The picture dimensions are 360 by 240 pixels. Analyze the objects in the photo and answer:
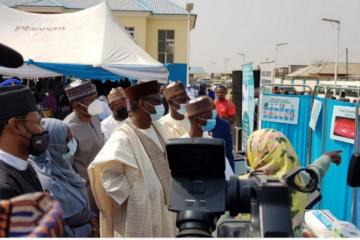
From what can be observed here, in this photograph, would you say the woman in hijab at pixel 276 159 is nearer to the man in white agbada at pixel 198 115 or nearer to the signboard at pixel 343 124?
the man in white agbada at pixel 198 115

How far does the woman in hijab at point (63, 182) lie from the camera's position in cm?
282

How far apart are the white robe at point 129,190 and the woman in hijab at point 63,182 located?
233 mm

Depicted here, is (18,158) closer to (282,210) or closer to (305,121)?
(282,210)

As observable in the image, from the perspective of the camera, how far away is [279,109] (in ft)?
20.9

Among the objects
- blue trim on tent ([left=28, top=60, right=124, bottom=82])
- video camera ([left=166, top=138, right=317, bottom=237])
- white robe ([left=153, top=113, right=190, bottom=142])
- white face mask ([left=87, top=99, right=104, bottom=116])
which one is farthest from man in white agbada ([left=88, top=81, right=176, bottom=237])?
blue trim on tent ([left=28, top=60, right=124, bottom=82])

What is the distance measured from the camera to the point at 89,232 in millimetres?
3025

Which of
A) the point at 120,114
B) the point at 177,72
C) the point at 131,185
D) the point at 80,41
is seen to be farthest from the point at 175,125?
the point at 177,72

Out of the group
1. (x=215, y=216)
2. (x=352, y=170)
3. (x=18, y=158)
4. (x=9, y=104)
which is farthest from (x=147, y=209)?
(x=215, y=216)

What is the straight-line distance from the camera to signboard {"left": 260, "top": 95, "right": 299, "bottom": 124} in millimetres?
6086

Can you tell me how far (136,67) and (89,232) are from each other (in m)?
4.85

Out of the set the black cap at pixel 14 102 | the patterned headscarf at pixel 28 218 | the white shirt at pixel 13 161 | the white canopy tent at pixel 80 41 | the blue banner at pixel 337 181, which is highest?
the white canopy tent at pixel 80 41

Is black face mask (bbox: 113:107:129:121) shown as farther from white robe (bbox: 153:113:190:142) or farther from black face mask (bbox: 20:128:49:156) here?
black face mask (bbox: 20:128:49:156)

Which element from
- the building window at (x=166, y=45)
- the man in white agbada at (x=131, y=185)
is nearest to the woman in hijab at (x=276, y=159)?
the man in white agbada at (x=131, y=185)

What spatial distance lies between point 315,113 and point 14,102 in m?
4.08
